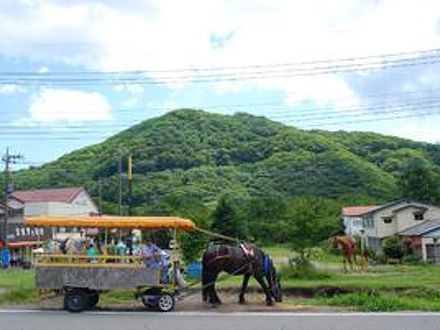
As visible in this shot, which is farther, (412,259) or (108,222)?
(412,259)

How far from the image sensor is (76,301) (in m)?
22.4

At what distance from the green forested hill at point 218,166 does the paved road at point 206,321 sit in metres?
75.5

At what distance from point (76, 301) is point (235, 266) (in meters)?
5.61

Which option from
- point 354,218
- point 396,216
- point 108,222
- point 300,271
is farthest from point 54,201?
point 108,222

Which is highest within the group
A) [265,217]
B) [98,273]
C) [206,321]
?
[265,217]

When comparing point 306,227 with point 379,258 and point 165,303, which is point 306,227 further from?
point 379,258

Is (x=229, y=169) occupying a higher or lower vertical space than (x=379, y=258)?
higher

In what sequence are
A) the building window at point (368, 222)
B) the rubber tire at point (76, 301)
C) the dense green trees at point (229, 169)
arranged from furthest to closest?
1. the dense green trees at point (229, 169)
2. the building window at point (368, 222)
3. the rubber tire at point (76, 301)

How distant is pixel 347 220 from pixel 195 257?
49850mm

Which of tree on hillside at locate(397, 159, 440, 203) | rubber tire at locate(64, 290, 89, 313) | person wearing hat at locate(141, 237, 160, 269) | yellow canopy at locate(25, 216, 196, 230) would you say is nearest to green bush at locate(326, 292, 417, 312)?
yellow canopy at locate(25, 216, 196, 230)

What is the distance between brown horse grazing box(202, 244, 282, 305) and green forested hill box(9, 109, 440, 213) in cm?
7255

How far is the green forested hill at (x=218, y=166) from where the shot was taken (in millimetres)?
102750

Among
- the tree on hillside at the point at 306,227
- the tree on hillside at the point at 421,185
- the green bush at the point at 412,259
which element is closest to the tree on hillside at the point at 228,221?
the green bush at the point at 412,259

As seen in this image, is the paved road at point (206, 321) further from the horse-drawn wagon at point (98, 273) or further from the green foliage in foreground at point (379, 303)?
the green foliage in foreground at point (379, 303)
